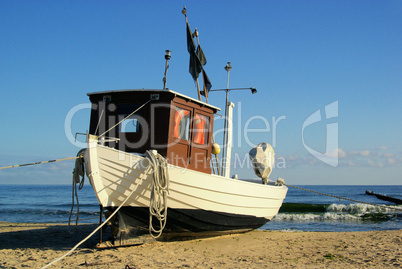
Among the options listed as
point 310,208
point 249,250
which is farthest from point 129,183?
point 310,208

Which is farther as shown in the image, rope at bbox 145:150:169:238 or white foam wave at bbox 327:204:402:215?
white foam wave at bbox 327:204:402:215

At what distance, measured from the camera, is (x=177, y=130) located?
298 inches

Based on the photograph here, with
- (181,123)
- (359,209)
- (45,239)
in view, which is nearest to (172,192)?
(181,123)

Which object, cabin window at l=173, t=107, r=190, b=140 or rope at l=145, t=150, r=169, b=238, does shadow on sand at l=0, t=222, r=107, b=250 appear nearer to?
rope at l=145, t=150, r=169, b=238

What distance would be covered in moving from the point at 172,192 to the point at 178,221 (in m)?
0.80

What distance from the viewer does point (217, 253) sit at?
729 cm

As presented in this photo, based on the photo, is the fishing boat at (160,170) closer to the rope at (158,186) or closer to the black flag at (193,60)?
the rope at (158,186)

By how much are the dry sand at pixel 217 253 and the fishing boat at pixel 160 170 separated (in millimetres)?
455

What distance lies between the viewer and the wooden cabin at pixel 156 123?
24.1ft

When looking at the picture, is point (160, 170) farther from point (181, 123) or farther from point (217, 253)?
point (217, 253)

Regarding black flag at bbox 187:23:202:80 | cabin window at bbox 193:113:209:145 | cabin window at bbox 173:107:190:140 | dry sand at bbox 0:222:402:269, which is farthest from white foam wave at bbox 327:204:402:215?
cabin window at bbox 173:107:190:140

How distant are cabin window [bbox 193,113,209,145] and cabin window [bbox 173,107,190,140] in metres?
0.27

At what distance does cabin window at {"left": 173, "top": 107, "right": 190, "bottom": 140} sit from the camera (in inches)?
297

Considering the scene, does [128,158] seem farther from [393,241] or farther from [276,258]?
[393,241]
